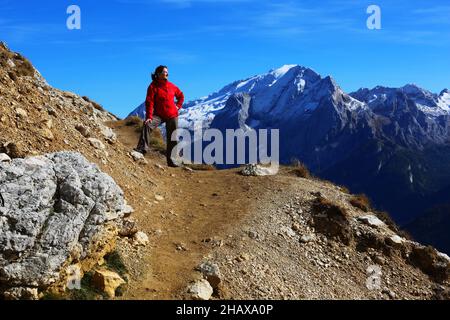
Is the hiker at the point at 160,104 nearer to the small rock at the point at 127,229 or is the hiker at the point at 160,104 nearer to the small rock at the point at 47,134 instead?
the small rock at the point at 47,134

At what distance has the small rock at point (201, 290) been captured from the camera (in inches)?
422

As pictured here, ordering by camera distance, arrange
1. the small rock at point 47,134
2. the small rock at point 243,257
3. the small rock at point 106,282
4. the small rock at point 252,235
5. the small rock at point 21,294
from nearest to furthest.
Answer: the small rock at point 21,294
the small rock at point 106,282
the small rock at point 243,257
the small rock at point 252,235
the small rock at point 47,134

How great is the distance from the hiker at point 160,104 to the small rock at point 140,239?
706 cm

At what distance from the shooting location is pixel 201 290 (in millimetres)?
10914

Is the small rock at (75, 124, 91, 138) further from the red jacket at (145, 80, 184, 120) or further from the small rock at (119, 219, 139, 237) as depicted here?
the small rock at (119, 219, 139, 237)

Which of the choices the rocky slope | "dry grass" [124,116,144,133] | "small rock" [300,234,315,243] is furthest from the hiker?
"dry grass" [124,116,144,133]

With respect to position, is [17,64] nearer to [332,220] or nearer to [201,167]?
[201,167]

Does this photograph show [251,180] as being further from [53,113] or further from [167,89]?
[53,113]

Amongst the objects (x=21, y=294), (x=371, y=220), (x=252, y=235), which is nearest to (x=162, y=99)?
(x=252, y=235)

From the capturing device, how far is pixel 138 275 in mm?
11203

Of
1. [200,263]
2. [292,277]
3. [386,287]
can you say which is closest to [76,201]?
[200,263]

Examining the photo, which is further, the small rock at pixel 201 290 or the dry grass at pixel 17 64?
the dry grass at pixel 17 64

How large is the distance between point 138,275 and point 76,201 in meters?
2.31

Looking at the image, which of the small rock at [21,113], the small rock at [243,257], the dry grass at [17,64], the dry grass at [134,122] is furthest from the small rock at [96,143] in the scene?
the dry grass at [134,122]
